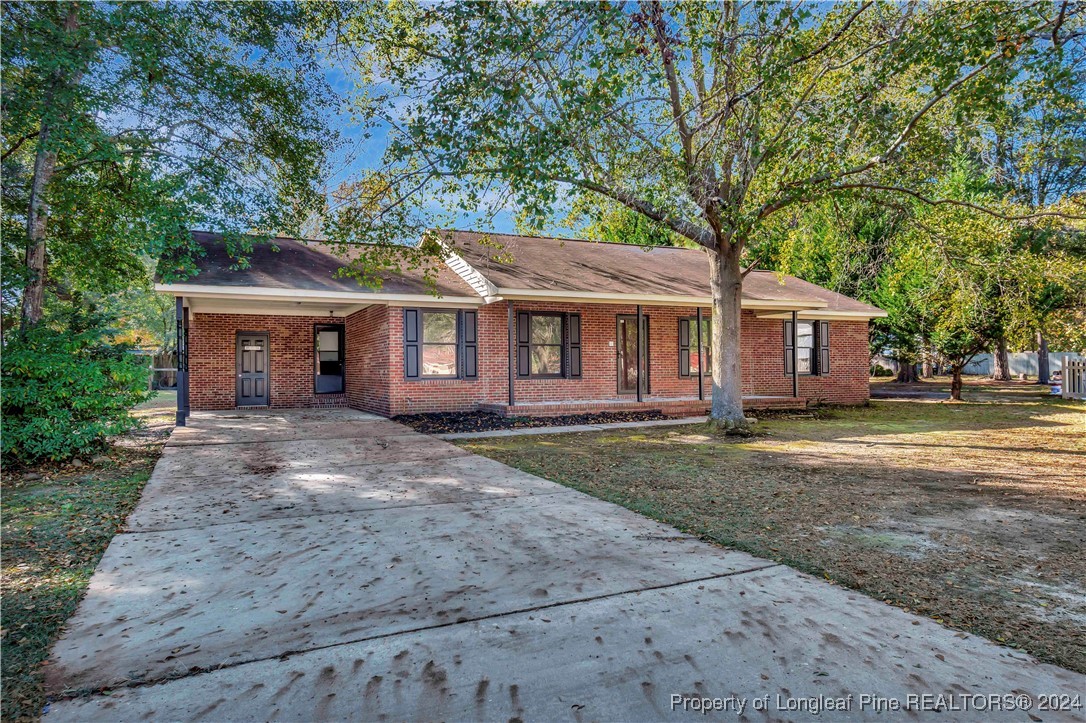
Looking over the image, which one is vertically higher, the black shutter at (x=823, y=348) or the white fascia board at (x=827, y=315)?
the white fascia board at (x=827, y=315)

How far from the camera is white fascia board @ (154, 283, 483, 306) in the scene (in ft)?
35.9

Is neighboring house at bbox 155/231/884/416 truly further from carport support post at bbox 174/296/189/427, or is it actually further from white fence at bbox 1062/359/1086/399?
white fence at bbox 1062/359/1086/399

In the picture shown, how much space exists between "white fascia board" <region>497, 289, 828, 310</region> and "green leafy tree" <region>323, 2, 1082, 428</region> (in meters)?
2.64

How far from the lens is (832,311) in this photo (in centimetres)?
1688

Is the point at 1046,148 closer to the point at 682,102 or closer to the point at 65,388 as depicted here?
the point at 682,102

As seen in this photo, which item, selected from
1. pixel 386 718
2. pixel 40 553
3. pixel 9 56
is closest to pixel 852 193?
pixel 386 718

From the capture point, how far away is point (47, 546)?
170 inches

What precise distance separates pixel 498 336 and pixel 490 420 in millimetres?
2505

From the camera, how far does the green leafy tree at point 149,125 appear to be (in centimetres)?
722

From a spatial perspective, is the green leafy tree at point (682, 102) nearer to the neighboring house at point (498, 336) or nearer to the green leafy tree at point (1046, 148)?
the green leafy tree at point (1046, 148)

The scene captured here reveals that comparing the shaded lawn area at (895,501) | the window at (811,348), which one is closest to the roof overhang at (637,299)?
the window at (811,348)

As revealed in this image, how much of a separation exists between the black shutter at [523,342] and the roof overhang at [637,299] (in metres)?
0.96

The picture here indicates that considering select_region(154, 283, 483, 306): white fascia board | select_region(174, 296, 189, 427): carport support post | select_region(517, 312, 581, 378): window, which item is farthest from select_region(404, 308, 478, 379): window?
select_region(174, 296, 189, 427): carport support post

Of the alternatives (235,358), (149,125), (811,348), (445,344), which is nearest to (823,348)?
(811,348)
